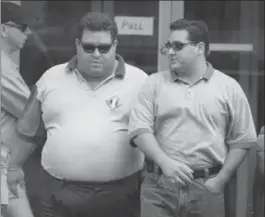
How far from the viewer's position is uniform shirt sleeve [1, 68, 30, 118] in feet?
17.8

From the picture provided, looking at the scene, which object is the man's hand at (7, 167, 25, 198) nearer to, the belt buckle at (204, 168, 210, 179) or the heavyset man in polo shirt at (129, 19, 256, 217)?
the heavyset man in polo shirt at (129, 19, 256, 217)

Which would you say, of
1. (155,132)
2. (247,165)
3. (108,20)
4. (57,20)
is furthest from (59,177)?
(57,20)

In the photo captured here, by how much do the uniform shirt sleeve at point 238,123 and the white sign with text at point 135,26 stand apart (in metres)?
1.75

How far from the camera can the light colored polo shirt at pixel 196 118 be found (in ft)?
15.4

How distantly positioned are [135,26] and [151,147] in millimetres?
2010

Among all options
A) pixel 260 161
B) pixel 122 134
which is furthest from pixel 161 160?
pixel 260 161

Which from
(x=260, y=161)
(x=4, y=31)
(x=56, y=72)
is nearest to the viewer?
(x=56, y=72)

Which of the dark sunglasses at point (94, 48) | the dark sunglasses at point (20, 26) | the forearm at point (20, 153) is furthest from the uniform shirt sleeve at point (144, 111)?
the dark sunglasses at point (20, 26)

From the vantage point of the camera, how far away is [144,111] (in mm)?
4785

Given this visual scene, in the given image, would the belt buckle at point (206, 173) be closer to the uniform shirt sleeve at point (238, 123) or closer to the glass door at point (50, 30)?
the uniform shirt sleeve at point (238, 123)

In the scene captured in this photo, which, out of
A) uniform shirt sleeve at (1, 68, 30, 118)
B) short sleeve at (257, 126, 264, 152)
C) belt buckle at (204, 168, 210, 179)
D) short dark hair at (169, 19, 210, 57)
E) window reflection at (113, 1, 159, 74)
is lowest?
short sleeve at (257, 126, 264, 152)

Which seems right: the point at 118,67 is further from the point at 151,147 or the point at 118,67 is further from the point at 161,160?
the point at 161,160

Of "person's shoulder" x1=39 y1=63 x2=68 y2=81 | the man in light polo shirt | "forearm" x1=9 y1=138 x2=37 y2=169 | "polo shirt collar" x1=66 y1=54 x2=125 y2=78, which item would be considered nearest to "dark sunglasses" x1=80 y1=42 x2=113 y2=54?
the man in light polo shirt

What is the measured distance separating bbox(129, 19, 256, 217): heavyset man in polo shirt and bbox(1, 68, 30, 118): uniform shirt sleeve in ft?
3.28
